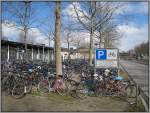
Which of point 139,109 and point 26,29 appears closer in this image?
point 139,109

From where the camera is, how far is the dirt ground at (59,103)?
778 cm

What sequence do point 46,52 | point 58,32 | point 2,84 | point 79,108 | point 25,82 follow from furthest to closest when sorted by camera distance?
point 46,52 < point 58,32 < point 2,84 < point 25,82 < point 79,108

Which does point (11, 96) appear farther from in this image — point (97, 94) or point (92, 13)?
point (92, 13)

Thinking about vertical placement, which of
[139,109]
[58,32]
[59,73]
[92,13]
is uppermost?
[92,13]

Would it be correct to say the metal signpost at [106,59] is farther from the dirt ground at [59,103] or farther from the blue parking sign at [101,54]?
the dirt ground at [59,103]

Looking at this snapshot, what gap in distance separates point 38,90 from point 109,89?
2427 mm

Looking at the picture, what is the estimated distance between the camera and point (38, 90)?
10.1 metres

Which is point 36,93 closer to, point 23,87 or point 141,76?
point 23,87

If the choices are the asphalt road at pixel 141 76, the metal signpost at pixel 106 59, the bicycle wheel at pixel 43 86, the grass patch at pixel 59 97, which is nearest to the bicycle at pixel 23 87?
the bicycle wheel at pixel 43 86

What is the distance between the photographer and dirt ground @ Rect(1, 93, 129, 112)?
778 cm

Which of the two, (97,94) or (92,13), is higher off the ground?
(92,13)

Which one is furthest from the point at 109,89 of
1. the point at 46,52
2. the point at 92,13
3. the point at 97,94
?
the point at 46,52

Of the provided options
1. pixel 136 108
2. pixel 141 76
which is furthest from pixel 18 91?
pixel 141 76

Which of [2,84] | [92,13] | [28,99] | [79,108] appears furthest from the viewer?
[92,13]
